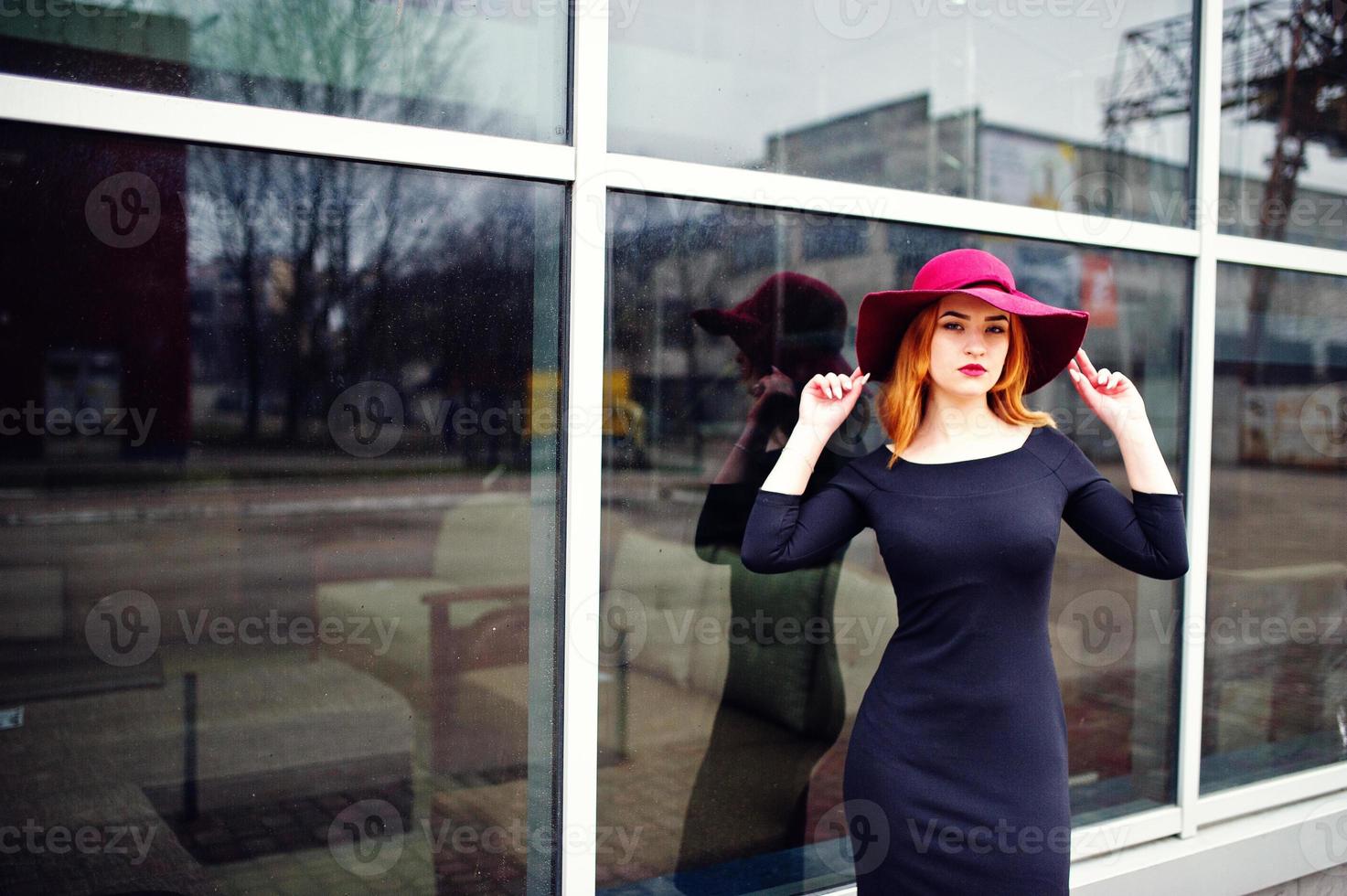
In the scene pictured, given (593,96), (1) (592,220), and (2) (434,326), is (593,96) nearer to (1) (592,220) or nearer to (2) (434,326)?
(1) (592,220)

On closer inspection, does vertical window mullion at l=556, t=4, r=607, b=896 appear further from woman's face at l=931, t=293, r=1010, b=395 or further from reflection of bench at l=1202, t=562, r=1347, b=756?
reflection of bench at l=1202, t=562, r=1347, b=756

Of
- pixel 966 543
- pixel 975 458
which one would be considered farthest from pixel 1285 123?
pixel 966 543

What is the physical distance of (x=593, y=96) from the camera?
2055 mm

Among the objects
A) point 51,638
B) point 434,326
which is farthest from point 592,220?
point 51,638

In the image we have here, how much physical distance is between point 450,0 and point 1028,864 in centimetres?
189

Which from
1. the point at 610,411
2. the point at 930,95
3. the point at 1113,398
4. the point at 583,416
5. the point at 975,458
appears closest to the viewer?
the point at 975,458

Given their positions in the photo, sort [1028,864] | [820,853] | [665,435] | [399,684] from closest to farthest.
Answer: [1028,864] → [399,684] → [665,435] → [820,853]

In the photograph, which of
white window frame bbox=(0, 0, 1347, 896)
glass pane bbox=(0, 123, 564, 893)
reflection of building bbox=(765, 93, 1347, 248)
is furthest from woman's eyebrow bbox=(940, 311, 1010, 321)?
reflection of building bbox=(765, 93, 1347, 248)

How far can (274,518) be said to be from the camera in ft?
6.18

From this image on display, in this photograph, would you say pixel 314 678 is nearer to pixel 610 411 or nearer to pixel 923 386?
pixel 610 411

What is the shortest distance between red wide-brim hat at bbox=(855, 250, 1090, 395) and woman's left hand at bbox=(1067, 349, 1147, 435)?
62 mm

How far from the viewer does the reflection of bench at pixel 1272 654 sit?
3248 mm

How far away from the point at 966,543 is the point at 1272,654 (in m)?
2.34

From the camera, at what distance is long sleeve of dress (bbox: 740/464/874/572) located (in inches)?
72.8
